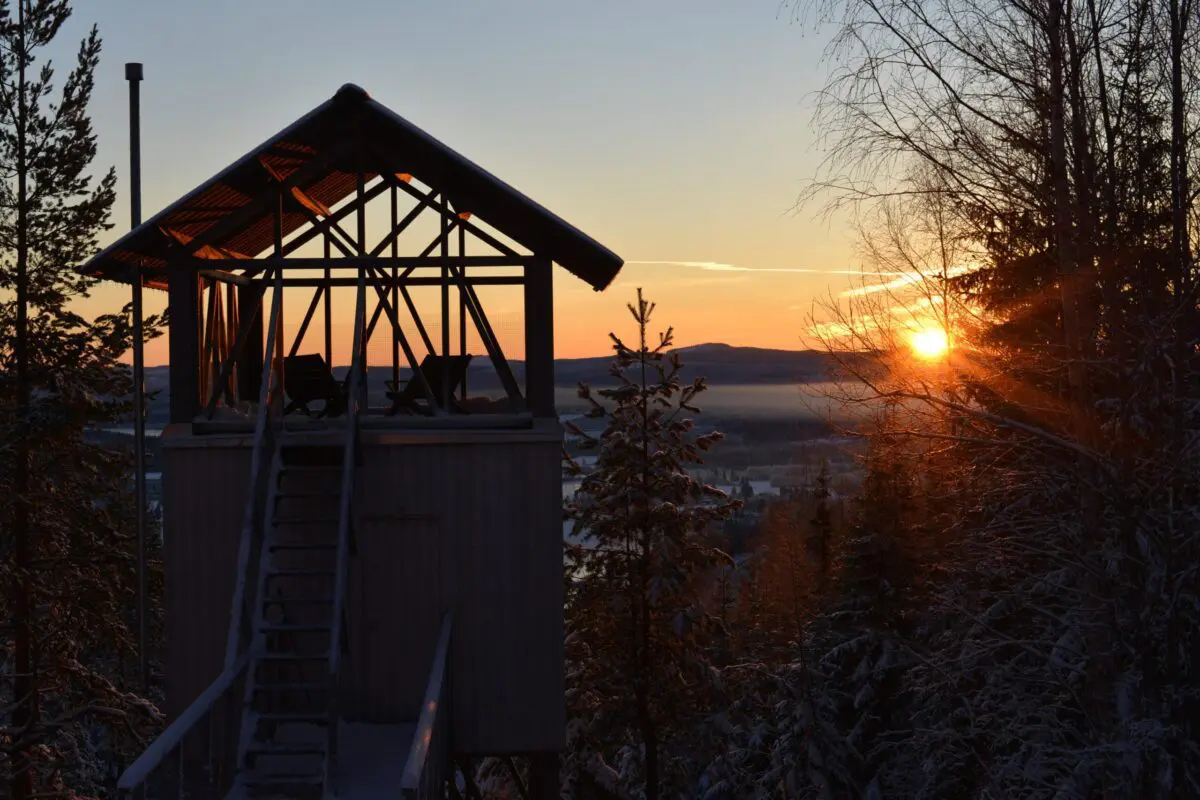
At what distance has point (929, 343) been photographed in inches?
456

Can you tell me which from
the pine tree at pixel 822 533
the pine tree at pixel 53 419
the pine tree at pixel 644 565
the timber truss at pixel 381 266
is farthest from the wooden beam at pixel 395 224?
the pine tree at pixel 822 533

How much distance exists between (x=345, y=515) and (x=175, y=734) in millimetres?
2690

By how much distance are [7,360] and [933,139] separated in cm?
1415

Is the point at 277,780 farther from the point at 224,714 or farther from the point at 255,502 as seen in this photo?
the point at 255,502

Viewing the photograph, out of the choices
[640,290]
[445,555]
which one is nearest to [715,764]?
[640,290]

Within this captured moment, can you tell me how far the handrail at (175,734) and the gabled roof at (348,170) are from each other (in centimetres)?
447

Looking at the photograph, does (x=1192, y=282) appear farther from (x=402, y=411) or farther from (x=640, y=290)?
(x=640, y=290)

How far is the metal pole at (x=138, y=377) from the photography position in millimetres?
13656

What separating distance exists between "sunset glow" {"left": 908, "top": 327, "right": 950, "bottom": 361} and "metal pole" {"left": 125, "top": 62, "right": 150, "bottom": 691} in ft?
26.6

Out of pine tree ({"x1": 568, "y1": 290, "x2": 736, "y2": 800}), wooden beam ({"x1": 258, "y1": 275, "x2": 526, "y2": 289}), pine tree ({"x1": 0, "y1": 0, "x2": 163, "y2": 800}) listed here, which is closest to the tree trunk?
pine tree ({"x1": 0, "y1": 0, "x2": 163, "y2": 800})

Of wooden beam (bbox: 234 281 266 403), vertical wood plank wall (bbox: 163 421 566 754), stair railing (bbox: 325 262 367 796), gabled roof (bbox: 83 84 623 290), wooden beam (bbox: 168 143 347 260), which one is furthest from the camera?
wooden beam (bbox: 234 281 266 403)

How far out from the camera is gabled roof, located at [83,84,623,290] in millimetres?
11625

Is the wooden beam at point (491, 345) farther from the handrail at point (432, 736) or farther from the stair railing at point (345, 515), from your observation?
the handrail at point (432, 736)

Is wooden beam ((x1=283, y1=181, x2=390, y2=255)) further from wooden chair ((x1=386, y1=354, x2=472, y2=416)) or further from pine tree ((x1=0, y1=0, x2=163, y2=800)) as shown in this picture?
pine tree ((x1=0, y1=0, x2=163, y2=800))
